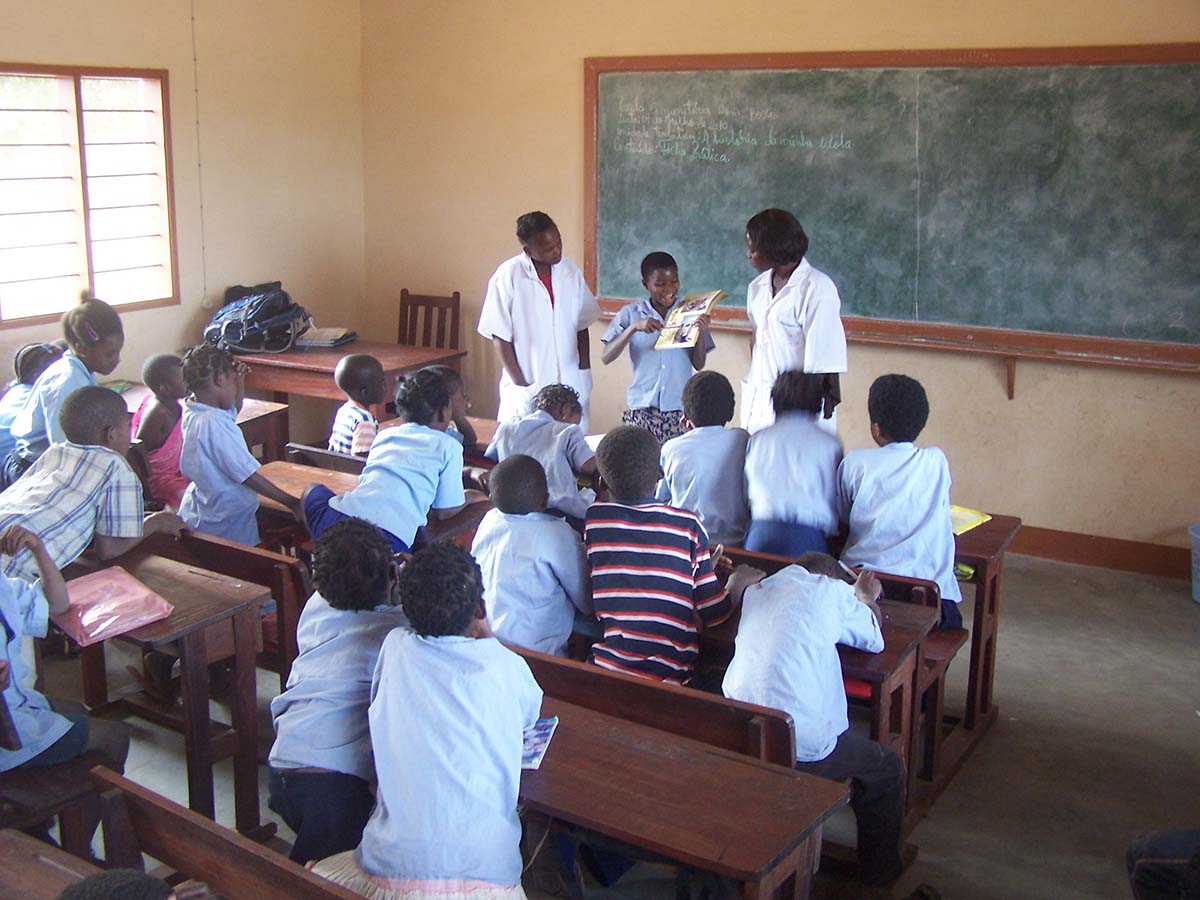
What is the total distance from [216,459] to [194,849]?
2026 millimetres

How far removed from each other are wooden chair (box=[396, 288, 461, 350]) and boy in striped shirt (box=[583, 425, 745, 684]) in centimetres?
411

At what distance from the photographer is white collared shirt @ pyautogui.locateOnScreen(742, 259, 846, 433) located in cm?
434

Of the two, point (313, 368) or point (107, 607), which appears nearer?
point (107, 607)

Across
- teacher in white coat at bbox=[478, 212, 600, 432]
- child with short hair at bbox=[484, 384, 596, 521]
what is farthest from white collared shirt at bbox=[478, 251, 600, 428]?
child with short hair at bbox=[484, 384, 596, 521]

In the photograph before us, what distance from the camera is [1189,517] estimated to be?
17.4 ft

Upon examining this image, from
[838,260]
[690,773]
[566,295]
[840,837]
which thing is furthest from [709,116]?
[690,773]

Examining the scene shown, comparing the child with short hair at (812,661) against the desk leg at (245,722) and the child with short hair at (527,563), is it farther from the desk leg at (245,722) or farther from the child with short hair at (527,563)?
the desk leg at (245,722)

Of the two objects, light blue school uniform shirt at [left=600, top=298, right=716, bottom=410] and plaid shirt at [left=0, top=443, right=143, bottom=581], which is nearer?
plaid shirt at [left=0, top=443, right=143, bottom=581]

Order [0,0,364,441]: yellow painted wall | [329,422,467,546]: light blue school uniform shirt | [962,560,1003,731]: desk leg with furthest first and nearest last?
[0,0,364,441]: yellow painted wall < [962,560,1003,731]: desk leg < [329,422,467,546]: light blue school uniform shirt

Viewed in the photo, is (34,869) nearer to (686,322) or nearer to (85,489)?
(85,489)

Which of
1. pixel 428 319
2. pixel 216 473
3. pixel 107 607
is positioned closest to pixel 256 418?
pixel 216 473

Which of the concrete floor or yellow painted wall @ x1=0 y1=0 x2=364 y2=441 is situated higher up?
yellow painted wall @ x1=0 y1=0 x2=364 y2=441

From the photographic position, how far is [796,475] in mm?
3486

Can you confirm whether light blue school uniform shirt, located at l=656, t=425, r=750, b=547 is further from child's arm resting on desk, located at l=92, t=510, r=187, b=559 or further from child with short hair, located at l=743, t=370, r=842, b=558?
child's arm resting on desk, located at l=92, t=510, r=187, b=559
